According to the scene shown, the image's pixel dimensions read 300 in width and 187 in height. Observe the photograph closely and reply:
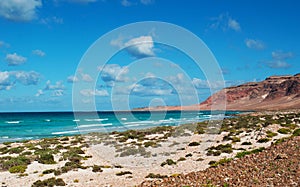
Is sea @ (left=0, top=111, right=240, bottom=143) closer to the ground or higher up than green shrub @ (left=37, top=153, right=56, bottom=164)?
higher up

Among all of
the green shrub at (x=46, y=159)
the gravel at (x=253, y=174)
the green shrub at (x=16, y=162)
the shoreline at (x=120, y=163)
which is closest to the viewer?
the gravel at (x=253, y=174)

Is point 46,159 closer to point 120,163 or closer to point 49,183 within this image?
point 120,163

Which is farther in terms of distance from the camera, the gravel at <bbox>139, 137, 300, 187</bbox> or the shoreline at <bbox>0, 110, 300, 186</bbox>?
the shoreline at <bbox>0, 110, 300, 186</bbox>

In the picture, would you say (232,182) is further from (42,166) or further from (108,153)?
(108,153)

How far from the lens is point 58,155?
28188 mm

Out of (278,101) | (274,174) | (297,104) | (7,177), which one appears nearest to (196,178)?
(274,174)

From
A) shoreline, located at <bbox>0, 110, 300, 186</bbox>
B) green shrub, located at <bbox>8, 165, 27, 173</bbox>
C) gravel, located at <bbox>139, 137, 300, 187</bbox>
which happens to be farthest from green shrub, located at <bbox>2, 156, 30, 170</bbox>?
gravel, located at <bbox>139, 137, 300, 187</bbox>

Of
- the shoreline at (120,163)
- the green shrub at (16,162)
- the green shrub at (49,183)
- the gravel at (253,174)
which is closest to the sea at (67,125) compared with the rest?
the green shrub at (16,162)

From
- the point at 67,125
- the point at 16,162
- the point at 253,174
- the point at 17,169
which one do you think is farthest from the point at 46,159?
the point at 67,125

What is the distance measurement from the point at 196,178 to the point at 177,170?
25.3 feet

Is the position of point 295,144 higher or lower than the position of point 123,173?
higher

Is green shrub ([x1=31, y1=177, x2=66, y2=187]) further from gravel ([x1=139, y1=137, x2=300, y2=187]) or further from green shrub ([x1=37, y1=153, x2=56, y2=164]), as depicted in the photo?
green shrub ([x1=37, y1=153, x2=56, y2=164])

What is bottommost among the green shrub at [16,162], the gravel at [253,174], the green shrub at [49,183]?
the green shrub at [49,183]

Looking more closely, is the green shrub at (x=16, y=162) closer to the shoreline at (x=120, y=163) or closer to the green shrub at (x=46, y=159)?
the shoreline at (x=120, y=163)
